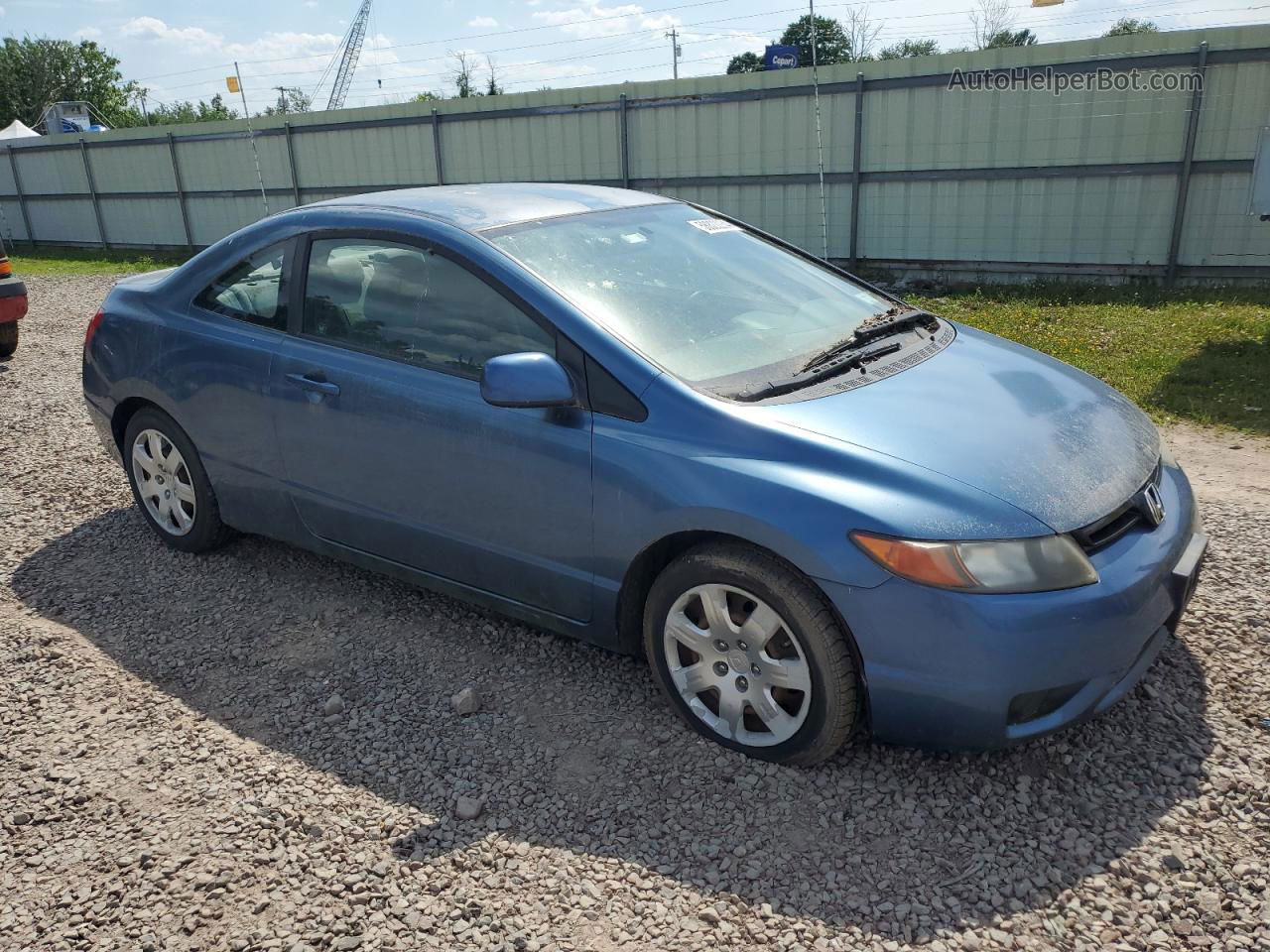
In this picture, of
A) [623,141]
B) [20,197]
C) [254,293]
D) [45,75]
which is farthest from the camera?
[45,75]

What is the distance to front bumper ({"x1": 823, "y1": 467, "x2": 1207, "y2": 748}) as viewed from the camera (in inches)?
99.2

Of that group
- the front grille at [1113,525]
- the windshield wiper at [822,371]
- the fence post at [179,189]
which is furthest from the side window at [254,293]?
the fence post at [179,189]

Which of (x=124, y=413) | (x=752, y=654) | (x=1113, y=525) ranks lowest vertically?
(x=752, y=654)

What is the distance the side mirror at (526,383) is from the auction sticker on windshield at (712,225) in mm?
1311

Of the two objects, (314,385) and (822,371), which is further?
(314,385)

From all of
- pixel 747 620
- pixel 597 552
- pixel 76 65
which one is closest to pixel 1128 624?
pixel 747 620

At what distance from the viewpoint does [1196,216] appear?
1048 cm

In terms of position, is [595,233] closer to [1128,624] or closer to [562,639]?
[562,639]

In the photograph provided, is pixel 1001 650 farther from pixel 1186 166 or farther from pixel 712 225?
pixel 1186 166

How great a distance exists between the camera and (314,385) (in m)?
3.71

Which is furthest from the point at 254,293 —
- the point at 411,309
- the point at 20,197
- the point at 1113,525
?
the point at 20,197

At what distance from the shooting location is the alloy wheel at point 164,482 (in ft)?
14.6

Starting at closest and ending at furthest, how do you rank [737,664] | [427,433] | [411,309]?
Result: [737,664]
[427,433]
[411,309]

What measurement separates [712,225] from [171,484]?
2.73 m
